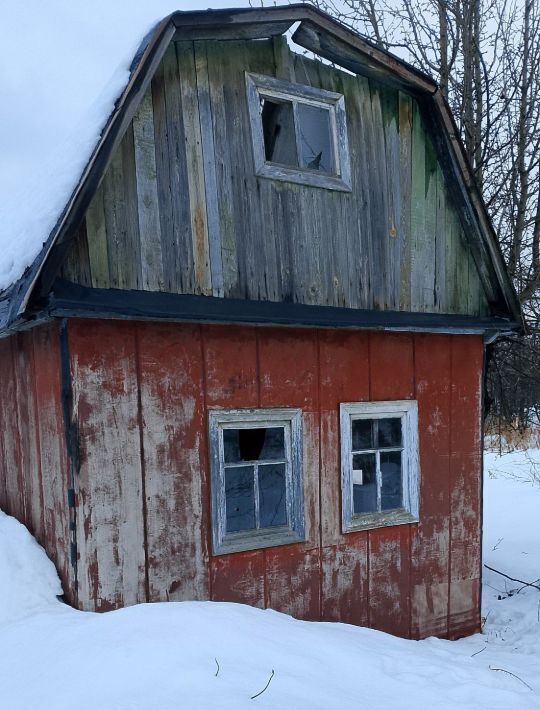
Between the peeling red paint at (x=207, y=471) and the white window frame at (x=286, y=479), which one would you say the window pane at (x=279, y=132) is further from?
the white window frame at (x=286, y=479)

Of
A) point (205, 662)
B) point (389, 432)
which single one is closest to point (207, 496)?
point (205, 662)

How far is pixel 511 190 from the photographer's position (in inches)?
305

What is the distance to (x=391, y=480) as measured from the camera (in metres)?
5.12

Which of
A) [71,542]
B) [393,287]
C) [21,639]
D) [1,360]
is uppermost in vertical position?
[393,287]

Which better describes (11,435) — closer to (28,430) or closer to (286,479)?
(28,430)

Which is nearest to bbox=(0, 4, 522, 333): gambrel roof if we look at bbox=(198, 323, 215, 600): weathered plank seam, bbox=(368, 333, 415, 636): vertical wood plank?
bbox=(368, 333, 415, 636): vertical wood plank

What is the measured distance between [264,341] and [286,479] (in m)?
1.04

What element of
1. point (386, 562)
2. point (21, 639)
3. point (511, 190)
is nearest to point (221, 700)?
point (21, 639)

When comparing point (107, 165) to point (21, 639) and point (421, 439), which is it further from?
point (421, 439)

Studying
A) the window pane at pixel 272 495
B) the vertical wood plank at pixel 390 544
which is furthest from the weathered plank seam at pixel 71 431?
the vertical wood plank at pixel 390 544

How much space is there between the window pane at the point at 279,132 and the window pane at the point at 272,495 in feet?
7.45

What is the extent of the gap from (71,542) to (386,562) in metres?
2.61

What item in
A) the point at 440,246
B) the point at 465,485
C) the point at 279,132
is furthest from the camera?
the point at 465,485

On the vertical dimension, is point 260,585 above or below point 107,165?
below
